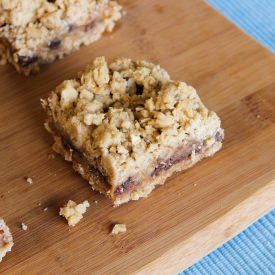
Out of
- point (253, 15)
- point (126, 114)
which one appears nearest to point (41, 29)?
point (126, 114)

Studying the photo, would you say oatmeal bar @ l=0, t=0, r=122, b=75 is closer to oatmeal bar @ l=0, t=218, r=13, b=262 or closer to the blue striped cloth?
oatmeal bar @ l=0, t=218, r=13, b=262

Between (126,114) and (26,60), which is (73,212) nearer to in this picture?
(126,114)

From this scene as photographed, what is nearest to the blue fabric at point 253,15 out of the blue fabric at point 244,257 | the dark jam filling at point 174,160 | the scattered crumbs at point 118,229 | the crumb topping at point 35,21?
the crumb topping at point 35,21

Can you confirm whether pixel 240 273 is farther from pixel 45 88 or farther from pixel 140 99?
pixel 45 88

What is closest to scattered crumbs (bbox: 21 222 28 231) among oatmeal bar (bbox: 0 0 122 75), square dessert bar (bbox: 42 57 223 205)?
square dessert bar (bbox: 42 57 223 205)

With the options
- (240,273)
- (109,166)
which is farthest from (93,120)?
(240,273)

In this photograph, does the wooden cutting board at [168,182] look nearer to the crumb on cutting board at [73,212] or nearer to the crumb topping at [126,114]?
the crumb on cutting board at [73,212]

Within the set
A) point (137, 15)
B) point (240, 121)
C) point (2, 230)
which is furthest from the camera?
point (137, 15)
